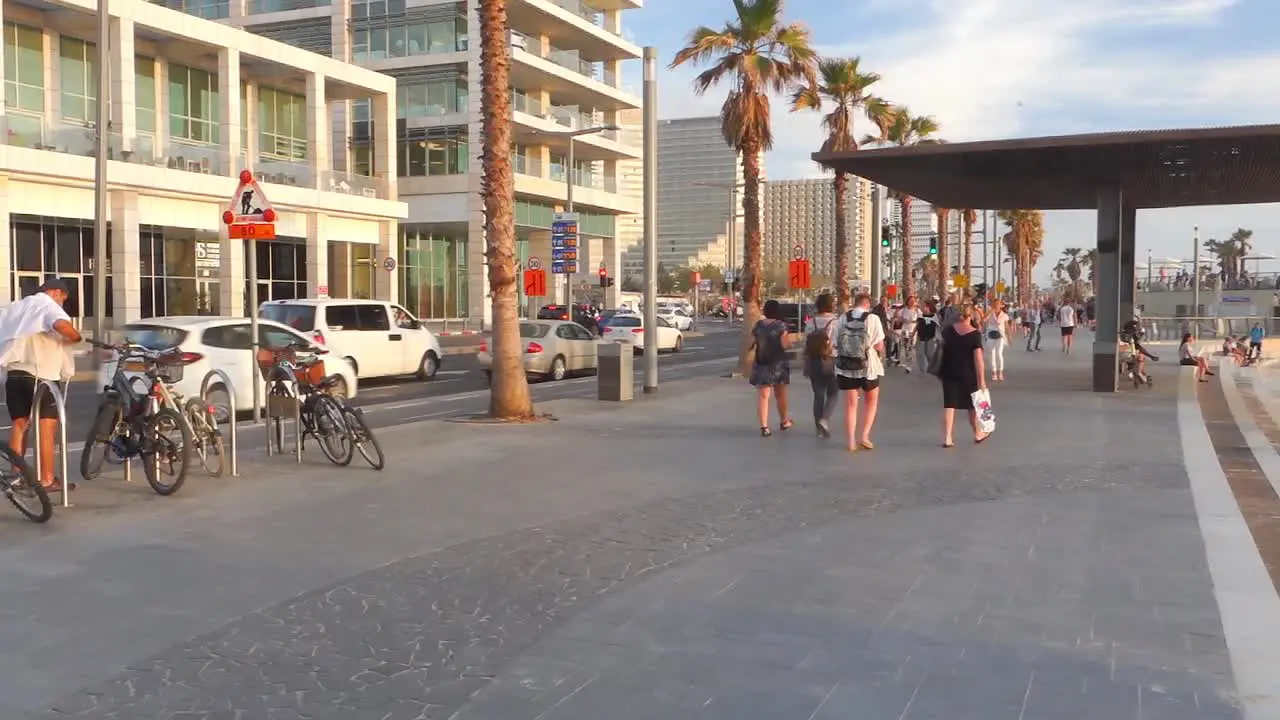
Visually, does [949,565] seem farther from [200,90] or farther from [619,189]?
[619,189]

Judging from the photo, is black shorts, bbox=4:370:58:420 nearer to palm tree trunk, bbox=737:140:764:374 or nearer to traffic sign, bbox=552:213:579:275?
palm tree trunk, bbox=737:140:764:374

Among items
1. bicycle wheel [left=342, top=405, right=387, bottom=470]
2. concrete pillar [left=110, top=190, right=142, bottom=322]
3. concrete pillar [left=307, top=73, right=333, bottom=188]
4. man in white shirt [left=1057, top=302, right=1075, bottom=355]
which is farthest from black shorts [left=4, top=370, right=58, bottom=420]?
concrete pillar [left=307, top=73, right=333, bottom=188]

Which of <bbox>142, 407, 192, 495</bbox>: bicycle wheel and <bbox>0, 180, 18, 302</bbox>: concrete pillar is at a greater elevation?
<bbox>0, 180, 18, 302</bbox>: concrete pillar

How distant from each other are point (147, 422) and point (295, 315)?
1297 cm

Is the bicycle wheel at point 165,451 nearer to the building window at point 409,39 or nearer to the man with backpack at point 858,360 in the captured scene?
the man with backpack at point 858,360

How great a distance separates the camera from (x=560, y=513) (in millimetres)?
8516

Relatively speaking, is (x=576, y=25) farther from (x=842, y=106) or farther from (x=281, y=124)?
(x=842, y=106)

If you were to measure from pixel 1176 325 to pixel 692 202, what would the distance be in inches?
5520

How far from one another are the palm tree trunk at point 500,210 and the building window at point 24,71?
2265cm

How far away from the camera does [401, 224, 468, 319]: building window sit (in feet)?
174

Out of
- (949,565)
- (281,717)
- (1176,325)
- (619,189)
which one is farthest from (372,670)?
(619,189)

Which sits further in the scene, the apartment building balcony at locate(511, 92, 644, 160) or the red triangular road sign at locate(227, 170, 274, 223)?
the apartment building balcony at locate(511, 92, 644, 160)

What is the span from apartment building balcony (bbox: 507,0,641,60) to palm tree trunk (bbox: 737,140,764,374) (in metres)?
29.8

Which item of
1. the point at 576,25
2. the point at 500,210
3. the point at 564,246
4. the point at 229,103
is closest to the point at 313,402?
the point at 500,210
